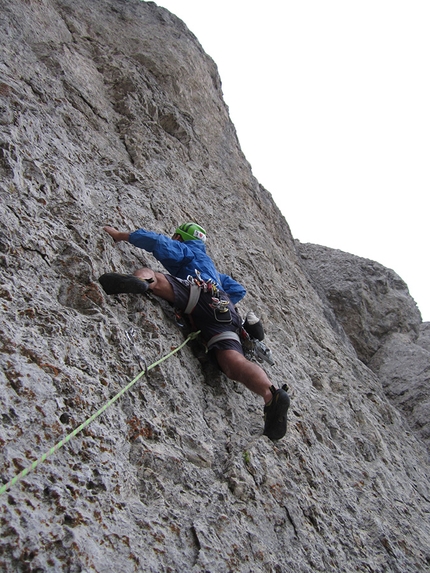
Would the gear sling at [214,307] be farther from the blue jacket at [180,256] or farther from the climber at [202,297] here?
the blue jacket at [180,256]

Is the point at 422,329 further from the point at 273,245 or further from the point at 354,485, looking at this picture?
the point at 354,485

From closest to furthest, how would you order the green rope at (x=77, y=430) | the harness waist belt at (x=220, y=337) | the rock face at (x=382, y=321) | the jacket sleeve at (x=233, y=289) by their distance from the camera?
the green rope at (x=77, y=430) < the harness waist belt at (x=220, y=337) < the jacket sleeve at (x=233, y=289) < the rock face at (x=382, y=321)

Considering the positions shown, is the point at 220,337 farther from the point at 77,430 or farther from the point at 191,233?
the point at 77,430

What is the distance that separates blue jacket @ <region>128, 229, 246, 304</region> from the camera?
4.75 m

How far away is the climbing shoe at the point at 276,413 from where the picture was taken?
3918 millimetres

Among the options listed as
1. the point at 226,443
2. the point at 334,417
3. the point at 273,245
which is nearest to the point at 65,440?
the point at 226,443

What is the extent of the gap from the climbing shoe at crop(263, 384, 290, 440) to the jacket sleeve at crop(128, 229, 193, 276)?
1791 millimetres

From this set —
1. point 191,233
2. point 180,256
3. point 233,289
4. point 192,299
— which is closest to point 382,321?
point 233,289

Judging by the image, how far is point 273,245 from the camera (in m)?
9.88

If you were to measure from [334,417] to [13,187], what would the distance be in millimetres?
4523

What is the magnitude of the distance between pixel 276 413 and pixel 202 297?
1.38 m

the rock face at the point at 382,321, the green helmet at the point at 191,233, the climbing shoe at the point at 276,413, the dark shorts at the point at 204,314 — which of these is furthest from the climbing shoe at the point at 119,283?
the rock face at the point at 382,321

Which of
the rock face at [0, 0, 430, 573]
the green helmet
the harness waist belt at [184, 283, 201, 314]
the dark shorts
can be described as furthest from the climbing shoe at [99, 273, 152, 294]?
the green helmet

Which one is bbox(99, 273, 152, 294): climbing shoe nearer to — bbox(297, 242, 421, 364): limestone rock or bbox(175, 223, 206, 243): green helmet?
bbox(175, 223, 206, 243): green helmet
